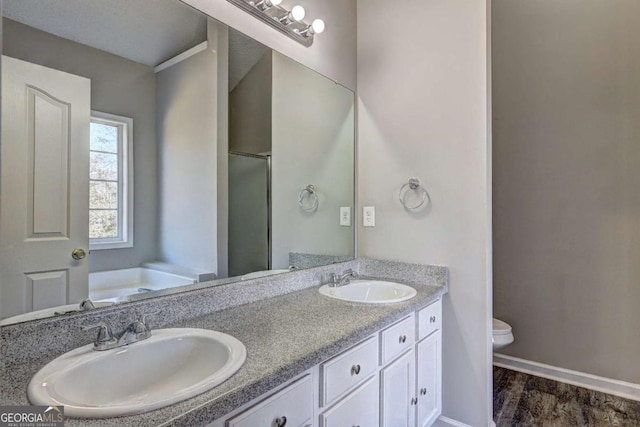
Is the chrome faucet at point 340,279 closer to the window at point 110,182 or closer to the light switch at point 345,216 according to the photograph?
the light switch at point 345,216

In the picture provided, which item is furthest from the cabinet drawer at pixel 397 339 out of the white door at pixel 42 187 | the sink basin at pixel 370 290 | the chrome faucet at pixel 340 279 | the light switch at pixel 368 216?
the white door at pixel 42 187

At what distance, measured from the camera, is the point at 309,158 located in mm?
1889

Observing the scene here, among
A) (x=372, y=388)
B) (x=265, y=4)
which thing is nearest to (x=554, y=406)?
(x=372, y=388)

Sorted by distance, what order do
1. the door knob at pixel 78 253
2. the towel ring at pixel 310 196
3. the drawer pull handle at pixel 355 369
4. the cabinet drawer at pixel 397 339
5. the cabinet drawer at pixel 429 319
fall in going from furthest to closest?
the towel ring at pixel 310 196 < the cabinet drawer at pixel 429 319 < the cabinet drawer at pixel 397 339 < the drawer pull handle at pixel 355 369 < the door knob at pixel 78 253

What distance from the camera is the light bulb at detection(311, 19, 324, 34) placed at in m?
1.66

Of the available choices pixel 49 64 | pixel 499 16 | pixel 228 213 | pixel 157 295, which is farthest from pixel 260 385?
pixel 499 16

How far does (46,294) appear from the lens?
898 millimetres

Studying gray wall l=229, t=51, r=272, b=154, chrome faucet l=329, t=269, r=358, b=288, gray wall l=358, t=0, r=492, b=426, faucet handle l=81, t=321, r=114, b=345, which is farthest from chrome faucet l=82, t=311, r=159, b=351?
gray wall l=358, t=0, r=492, b=426

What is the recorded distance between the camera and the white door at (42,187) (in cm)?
83

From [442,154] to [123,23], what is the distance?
1.53 metres

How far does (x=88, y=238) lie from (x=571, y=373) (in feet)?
9.79

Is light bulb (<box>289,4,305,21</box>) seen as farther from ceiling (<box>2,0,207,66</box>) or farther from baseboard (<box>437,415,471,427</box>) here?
baseboard (<box>437,415,471,427</box>)

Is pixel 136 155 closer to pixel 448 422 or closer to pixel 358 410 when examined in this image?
pixel 358 410

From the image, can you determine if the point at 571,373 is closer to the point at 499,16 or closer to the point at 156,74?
the point at 499,16
